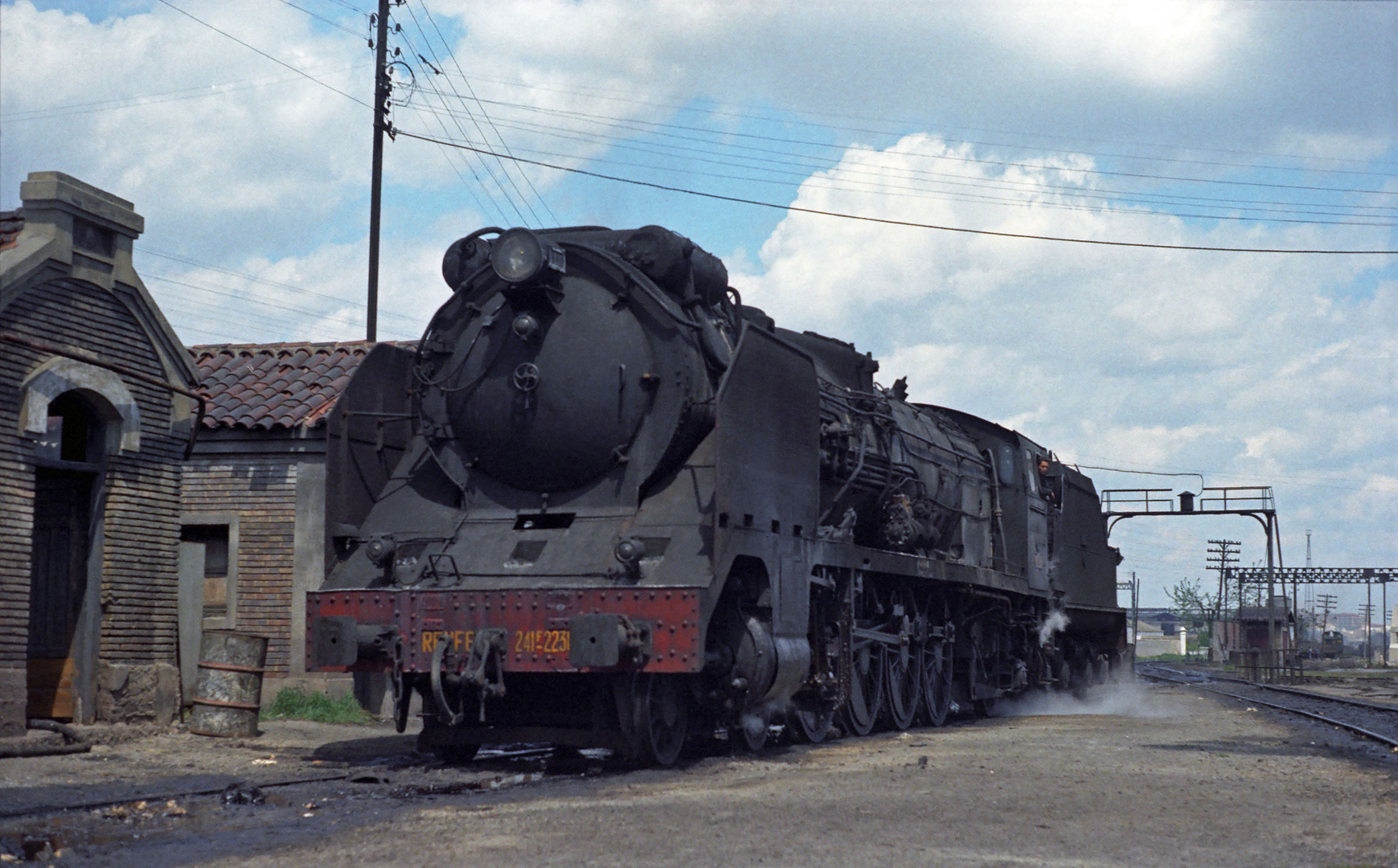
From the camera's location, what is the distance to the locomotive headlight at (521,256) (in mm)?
9461

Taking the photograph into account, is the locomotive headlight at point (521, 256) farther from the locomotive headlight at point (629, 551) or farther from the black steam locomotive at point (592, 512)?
the locomotive headlight at point (629, 551)

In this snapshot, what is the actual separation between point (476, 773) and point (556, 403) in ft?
8.09

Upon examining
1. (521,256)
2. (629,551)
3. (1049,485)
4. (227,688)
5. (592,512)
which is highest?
(521,256)

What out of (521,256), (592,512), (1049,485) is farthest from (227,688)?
(1049,485)

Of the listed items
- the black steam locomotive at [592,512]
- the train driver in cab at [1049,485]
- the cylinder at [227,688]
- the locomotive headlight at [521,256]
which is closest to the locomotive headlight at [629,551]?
the black steam locomotive at [592,512]

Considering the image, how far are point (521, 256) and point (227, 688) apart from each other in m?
4.65

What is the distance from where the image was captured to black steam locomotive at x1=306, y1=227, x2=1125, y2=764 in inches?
340

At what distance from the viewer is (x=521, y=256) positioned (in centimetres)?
950

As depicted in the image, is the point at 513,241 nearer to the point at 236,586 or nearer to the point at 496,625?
the point at 496,625

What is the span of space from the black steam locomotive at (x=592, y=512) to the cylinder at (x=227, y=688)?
2393mm

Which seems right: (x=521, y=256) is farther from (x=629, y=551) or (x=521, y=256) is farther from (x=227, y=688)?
(x=227, y=688)

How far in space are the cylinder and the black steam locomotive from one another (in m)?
2.39

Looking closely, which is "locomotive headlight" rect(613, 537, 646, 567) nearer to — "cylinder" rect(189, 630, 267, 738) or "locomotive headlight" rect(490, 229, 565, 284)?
"locomotive headlight" rect(490, 229, 565, 284)

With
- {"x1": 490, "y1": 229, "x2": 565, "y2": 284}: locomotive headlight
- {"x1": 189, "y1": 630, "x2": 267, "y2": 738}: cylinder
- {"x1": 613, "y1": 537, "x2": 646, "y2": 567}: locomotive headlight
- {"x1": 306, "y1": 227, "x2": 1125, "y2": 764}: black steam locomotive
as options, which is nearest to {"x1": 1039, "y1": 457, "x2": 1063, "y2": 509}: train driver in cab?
{"x1": 306, "y1": 227, "x2": 1125, "y2": 764}: black steam locomotive
